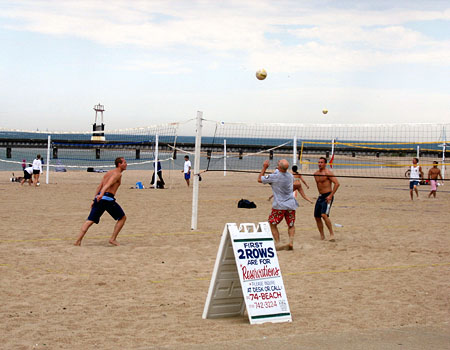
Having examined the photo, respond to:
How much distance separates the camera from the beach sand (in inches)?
210

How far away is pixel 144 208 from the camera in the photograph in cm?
1628

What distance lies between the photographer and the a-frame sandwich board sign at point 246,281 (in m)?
5.80

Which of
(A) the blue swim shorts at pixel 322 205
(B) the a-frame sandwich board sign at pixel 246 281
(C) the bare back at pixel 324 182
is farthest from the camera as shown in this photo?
(C) the bare back at pixel 324 182

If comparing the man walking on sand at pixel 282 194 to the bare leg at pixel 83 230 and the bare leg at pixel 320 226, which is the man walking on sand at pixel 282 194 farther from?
the bare leg at pixel 83 230

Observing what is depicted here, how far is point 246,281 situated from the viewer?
582cm

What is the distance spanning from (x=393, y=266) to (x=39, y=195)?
13849 mm

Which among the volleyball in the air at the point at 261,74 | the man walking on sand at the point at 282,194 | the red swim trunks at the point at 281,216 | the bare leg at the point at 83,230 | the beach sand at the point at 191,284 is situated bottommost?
the beach sand at the point at 191,284

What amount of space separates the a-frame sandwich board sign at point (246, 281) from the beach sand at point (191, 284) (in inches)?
5.4

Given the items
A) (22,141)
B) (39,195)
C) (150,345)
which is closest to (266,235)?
(150,345)

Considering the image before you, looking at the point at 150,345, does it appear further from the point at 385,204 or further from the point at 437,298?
the point at 385,204

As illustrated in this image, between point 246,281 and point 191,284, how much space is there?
1.90m

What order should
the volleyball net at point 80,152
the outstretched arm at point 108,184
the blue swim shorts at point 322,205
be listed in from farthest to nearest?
the volleyball net at point 80,152
the blue swim shorts at point 322,205
the outstretched arm at point 108,184

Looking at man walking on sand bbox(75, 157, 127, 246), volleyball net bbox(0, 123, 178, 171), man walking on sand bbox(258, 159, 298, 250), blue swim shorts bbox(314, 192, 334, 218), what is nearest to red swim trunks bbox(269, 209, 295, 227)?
man walking on sand bbox(258, 159, 298, 250)

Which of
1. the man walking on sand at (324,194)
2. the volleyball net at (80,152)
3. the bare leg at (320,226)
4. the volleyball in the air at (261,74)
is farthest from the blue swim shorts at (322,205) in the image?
the volleyball net at (80,152)
